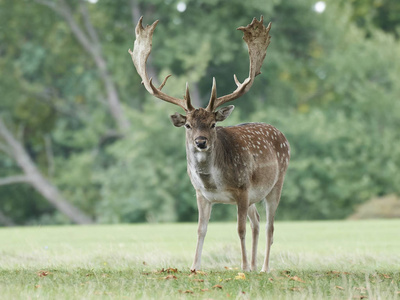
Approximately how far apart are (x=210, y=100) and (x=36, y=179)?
81.4 ft

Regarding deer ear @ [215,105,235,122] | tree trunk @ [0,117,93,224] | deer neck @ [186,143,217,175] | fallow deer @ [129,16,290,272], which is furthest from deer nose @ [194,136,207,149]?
tree trunk @ [0,117,93,224]

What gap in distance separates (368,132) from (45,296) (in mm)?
24867

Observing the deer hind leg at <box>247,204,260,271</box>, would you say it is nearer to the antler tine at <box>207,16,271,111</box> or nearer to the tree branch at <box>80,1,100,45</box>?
the antler tine at <box>207,16,271,111</box>

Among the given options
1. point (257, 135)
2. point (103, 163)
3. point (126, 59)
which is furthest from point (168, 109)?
point (257, 135)

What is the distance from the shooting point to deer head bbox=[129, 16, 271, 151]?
8.32 meters

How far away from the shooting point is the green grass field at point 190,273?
7.23 m

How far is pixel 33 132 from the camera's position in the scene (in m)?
34.3

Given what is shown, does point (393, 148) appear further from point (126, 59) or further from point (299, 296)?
point (299, 296)

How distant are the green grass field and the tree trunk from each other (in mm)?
15800

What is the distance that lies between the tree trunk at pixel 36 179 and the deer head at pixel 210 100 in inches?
909

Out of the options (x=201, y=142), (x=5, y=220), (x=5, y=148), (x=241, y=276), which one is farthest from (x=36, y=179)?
(x=241, y=276)

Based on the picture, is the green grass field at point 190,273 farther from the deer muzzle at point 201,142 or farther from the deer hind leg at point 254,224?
the deer muzzle at point 201,142

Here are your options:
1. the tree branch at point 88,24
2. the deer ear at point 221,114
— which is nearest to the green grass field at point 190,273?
the deer ear at point 221,114

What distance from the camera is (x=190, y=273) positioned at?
857cm
